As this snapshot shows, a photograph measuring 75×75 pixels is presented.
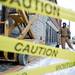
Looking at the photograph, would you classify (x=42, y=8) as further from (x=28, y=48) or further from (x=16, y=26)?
(x=16, y=26)

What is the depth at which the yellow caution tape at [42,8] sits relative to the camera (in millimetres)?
2291

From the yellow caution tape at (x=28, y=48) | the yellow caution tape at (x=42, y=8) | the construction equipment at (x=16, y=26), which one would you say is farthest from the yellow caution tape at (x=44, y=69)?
the construction equipment at (x=16, y=26)

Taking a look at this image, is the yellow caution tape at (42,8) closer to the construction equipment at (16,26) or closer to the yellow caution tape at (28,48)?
the yellow caution tape at (28,48)

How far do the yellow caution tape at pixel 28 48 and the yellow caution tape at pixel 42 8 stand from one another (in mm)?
266

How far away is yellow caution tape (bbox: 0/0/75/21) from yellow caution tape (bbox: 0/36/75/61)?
10.5 inches

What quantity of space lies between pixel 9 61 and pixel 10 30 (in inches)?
34.7

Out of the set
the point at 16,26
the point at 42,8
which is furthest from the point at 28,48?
the point at 16,26

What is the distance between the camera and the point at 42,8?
260 centimetres

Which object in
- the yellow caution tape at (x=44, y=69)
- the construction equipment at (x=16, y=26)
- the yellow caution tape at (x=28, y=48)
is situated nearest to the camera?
the yellow caution tape at (x=28, y=48)

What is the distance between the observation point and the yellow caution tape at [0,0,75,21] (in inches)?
90.2

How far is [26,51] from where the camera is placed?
255 centimetres

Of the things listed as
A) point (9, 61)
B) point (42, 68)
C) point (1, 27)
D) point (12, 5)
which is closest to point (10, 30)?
point (1, 27)

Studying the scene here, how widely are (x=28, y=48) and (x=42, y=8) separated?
37cm

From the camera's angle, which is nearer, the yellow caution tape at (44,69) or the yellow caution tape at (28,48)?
the yellow caution tape at (28,48)
